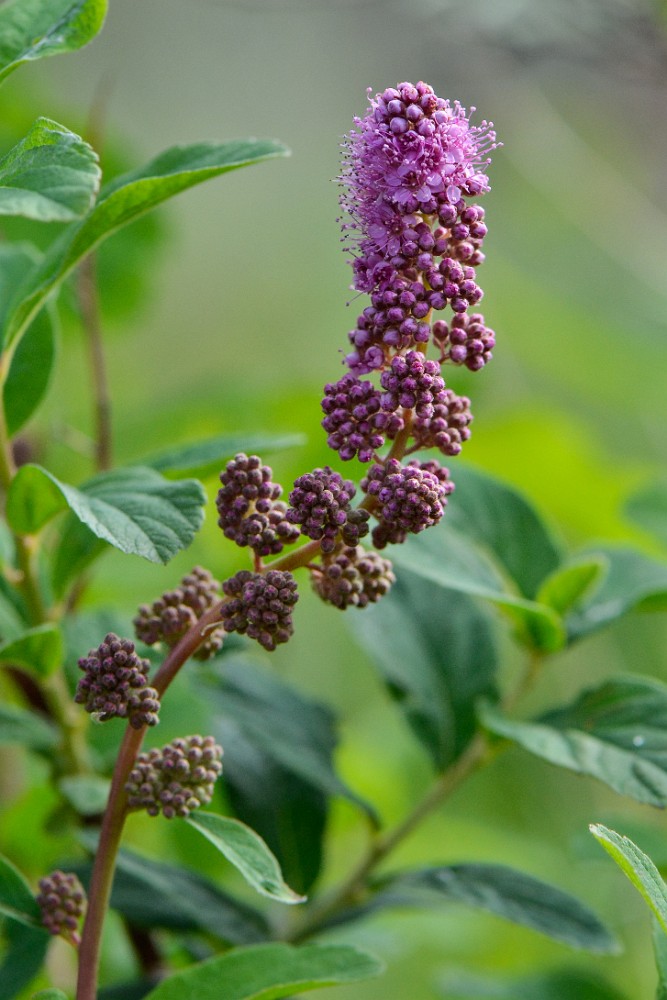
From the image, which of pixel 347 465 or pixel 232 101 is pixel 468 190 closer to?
pixel 347 465

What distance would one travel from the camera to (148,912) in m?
0.56

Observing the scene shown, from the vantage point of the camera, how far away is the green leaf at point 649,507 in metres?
0.76

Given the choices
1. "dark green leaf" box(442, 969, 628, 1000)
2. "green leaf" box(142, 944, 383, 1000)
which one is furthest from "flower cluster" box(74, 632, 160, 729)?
"dark green leaf" box(442, 969, 628, 1000)

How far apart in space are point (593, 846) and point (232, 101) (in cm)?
241

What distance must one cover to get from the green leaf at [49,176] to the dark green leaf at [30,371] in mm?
194

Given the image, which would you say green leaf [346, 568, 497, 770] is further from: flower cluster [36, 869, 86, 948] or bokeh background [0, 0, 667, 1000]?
flower cluster [36, 869, 86, 948]

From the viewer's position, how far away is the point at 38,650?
507mm

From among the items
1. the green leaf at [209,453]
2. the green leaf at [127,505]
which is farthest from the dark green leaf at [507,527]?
the green leaf at [127,505]

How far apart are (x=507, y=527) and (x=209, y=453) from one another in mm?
200

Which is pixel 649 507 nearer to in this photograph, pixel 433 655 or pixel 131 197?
pixel 433 655

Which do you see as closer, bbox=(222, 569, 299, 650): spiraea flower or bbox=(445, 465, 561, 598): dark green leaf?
bbox=(222, 569, 299, 650): spiraea flower

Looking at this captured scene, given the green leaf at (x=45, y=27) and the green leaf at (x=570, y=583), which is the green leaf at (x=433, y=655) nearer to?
the green leaf at (x=570, y=583)

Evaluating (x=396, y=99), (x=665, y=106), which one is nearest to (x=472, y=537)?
(x=396, y=99)

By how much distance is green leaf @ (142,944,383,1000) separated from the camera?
429mm
